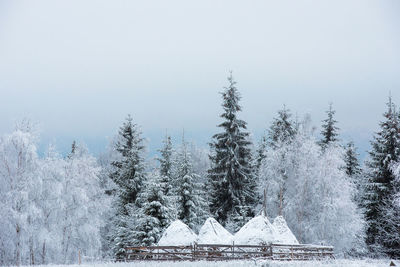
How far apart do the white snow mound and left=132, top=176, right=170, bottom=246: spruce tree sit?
28.7 feet

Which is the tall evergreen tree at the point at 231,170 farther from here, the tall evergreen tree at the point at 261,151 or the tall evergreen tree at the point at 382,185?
the tall evergreen tree at the point at 382,185

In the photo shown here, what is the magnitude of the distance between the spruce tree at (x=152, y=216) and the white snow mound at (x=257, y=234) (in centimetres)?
876

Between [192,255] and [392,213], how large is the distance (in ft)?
76.0

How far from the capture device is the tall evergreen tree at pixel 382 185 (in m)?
39.8

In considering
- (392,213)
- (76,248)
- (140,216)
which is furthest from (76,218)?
(392,213)

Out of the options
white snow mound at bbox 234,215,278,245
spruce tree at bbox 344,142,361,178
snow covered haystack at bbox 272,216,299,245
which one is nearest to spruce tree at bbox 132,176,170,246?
white snow mound at bbox 234,215,278,245

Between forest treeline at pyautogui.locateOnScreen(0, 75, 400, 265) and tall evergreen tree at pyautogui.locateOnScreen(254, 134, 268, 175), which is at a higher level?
tall evergreen tree at pyautogui.locateOnScreen(254, 134, 268, 175)

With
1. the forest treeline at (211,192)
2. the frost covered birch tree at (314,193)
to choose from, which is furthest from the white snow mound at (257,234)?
the forest treeline at (211,192)

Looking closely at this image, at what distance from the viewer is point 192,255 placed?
86.6 ft

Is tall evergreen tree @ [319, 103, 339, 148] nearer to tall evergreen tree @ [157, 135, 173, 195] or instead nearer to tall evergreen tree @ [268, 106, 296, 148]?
tall evergreen tree @ [268, 106, 296, 148]

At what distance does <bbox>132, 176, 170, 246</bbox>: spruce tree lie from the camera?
118ft

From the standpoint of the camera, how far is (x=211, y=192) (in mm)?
44938

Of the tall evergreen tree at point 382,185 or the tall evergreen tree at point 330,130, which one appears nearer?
the tall evergreen tree at point 382,185

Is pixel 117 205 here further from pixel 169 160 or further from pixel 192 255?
pixel 192 255
